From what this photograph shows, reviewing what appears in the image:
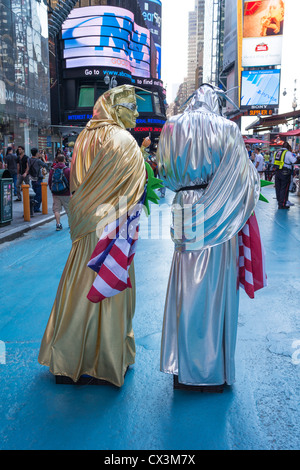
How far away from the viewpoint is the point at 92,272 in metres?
2.68

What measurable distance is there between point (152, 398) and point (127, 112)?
2.02 metres

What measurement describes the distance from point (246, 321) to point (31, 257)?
3.94 meters

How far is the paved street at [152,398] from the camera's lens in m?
2.28

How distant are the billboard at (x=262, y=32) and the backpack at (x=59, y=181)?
123ft

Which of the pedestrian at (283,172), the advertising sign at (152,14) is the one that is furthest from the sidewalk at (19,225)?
the advertising sign at (152,14)

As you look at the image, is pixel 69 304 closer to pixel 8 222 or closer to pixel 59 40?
pixel 8 222

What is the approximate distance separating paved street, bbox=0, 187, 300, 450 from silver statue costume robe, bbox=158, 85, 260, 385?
0.80 ft

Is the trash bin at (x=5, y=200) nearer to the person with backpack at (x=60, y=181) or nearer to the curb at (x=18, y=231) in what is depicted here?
the curb at (x=18, y=231)

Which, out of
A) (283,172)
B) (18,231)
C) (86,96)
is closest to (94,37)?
(86,96)

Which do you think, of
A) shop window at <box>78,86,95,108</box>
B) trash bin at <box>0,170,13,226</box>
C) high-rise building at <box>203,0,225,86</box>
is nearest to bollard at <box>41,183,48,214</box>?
trash bin at <box>0,170,13,226</box>

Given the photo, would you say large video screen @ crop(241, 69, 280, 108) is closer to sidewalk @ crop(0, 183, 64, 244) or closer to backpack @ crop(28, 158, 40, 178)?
backpack @ crop(28, 158, 40, 178)

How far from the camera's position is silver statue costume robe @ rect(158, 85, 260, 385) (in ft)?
8.11

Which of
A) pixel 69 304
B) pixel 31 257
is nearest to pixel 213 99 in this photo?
pixel 69 304

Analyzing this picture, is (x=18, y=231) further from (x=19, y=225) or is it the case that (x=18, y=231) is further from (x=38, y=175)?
(x=38, y=175)
